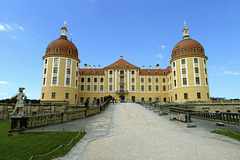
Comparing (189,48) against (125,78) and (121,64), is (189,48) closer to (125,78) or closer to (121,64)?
(125,78)

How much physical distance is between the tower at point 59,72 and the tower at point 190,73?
27752mm

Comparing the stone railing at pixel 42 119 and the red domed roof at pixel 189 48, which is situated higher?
the red domed roof at pixel 189 48

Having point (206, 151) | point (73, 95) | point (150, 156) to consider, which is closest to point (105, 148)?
point (150, 156)

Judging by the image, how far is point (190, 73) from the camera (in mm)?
35125

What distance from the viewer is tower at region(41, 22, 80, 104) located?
3500cm

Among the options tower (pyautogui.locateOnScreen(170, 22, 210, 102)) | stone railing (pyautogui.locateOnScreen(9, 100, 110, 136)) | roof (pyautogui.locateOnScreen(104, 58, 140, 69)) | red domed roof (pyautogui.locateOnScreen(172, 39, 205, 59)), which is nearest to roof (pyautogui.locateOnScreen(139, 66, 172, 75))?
roof (pyautogui.locateOnScreen(104, 58, 140, 69))

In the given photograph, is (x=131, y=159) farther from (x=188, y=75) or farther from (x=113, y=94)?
(x=113, y=94)

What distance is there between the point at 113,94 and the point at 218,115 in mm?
35350

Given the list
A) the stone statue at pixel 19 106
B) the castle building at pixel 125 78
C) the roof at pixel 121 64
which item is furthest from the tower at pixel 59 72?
the stone statue at pixel 19 106

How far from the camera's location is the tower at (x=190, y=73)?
1339 inches

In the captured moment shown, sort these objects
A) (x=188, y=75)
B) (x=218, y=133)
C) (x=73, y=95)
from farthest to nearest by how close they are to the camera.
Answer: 1. (x=73, y=95)
2. (x=188, y=75)
3. (x=218, y=133)

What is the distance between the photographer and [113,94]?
46.1 meters

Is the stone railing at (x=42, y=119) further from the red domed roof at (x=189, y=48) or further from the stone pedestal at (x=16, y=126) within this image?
the red domed roof at (x=189, y=48)

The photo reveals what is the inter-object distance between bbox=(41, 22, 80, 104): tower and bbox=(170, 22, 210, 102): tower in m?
27.8
